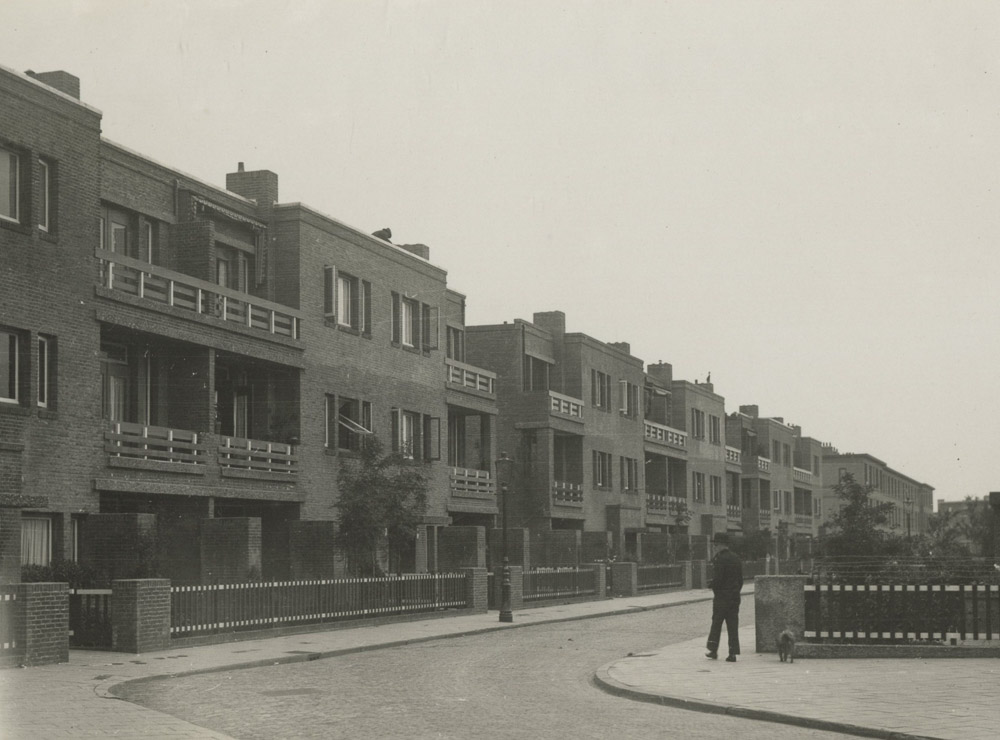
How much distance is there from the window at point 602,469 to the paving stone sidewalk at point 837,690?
125ft

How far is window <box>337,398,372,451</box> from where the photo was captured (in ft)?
126

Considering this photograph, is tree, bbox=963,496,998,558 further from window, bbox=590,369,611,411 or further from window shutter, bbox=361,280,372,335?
window shutter, bbox=361,280,372,335

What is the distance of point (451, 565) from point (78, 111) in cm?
1763

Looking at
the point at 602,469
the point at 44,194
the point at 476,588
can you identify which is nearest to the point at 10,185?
the point at 44,194

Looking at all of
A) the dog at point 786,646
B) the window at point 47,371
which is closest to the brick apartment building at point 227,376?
the window at point 47,371

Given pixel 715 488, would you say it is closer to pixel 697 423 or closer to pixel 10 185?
pixel 697 423

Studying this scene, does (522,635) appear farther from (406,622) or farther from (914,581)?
(914,581)

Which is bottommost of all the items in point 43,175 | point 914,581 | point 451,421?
point 914,581

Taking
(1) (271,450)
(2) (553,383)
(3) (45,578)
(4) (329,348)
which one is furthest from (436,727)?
(2) (553,383)

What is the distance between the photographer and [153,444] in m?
30.0

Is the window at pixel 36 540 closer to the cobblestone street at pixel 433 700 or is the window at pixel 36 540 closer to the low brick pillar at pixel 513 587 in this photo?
the cobblestone street at pixel 433 700

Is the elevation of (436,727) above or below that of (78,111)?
below

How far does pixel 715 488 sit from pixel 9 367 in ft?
187

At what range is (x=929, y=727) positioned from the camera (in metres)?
12.2
